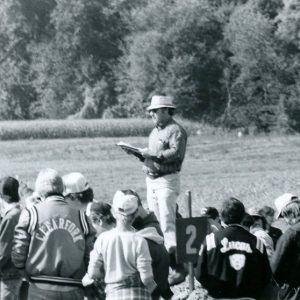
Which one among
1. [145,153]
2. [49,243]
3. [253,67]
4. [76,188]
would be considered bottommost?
[49,243]

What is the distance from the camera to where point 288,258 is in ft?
20.6

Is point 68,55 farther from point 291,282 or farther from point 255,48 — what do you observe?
point 291,282

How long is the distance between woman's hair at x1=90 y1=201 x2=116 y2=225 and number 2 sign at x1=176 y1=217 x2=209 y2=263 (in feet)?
4.10

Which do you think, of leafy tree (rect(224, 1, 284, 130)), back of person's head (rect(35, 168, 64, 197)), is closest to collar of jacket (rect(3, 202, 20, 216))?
back of person's head (rect(35, 168, 64, 197))

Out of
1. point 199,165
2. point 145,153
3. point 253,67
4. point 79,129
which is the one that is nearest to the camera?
point 145,153

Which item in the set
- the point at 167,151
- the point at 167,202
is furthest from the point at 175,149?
the point at 167,202

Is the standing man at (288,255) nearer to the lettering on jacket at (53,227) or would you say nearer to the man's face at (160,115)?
the lettering on jacket at (53,227)

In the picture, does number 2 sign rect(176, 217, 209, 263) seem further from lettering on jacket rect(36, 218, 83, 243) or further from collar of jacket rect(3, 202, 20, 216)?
lettering on jacket rect(36, 218, 83, 243)

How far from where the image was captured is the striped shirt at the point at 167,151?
30.0ft

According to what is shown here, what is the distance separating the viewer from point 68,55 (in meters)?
57.9

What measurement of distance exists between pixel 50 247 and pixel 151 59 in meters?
46.6

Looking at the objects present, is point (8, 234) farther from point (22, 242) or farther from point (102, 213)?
point (102, 213)

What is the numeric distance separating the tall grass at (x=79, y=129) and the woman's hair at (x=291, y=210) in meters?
36.3

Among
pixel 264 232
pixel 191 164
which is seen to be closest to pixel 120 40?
pixel 191 164
